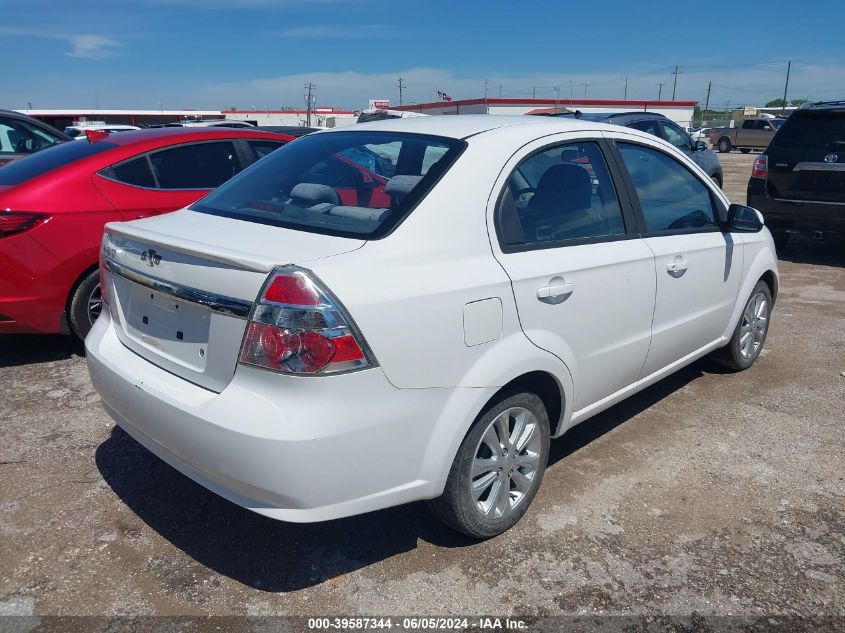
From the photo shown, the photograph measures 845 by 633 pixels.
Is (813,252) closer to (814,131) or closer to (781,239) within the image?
(781,239)

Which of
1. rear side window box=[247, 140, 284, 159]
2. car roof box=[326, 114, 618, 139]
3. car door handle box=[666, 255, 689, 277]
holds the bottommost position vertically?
car door handle box=[666, 255, 689, 277]

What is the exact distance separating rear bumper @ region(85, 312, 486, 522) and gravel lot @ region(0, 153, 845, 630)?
45cm

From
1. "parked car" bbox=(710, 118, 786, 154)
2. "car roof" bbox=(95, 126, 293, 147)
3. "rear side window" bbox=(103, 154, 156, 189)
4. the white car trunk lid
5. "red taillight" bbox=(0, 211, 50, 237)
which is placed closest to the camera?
the white car trunk lid

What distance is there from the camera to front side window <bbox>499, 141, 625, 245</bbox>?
2902 millimetres

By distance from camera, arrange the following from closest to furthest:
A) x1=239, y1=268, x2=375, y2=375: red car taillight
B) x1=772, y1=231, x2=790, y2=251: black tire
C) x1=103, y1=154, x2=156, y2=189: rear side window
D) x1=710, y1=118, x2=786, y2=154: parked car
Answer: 1. x1=239, y1=268, x2=375, y2=375: red car taillight
2. x1=103, y1=154, x2=156, y2=189: rear side window
3. x1=772, y1=231, x2=790, y2=251: black tire
4. x1=710, y1=118, x2=786, y2=154: parked car

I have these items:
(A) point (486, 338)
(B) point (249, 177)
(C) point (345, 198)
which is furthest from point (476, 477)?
(B) point (249, 177)

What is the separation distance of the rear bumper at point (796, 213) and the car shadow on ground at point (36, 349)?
A: 24.4 ft

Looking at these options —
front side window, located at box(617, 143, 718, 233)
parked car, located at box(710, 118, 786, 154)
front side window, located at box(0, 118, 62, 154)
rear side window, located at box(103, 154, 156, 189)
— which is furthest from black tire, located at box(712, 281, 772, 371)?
parked car, located at box(710, 118, 786, 154)

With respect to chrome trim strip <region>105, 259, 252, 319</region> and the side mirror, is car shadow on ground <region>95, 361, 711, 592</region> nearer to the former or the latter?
chrome trim strip <region>105, 259, 252, 319</region>

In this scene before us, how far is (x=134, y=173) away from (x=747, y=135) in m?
37.6

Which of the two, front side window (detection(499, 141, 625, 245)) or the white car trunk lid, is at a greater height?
front side window (detection(499, 141, 625, 245))

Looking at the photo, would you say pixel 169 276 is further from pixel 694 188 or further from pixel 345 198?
pixel 694 188

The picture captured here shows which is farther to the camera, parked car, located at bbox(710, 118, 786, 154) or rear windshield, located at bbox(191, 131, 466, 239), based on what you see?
parked car, located at bbox(710, 118, 786, 154)

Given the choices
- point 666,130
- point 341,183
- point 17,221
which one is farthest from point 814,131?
point 17,221
